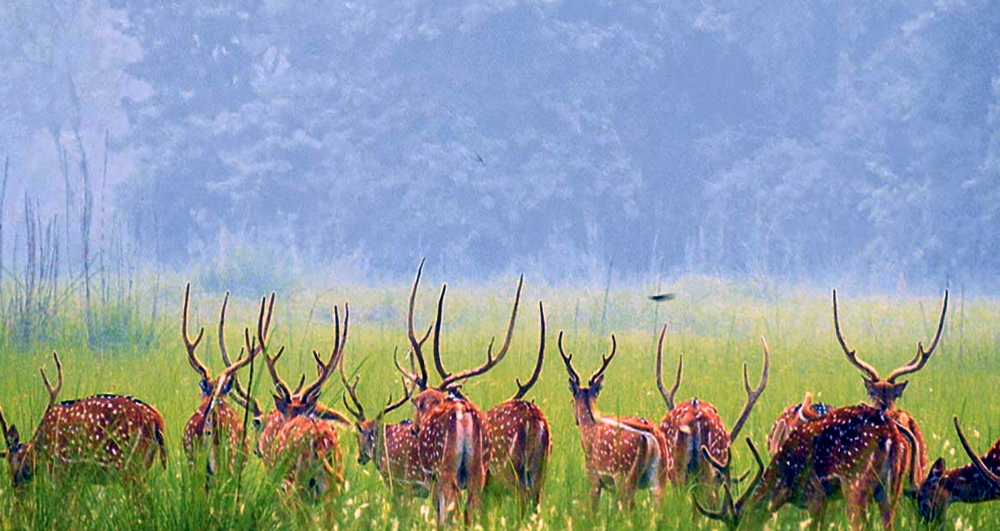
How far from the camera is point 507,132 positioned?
27.4 meters

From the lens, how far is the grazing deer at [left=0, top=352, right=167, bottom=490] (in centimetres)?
361

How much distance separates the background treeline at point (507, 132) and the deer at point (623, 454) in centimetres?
2001

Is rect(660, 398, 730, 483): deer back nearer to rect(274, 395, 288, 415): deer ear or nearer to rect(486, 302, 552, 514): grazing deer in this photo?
rect(486, 302, 552, 514): grazing deer

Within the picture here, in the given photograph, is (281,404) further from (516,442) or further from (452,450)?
(516,442)

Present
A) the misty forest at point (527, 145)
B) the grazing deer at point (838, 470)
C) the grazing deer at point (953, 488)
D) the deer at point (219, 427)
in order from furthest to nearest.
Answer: the misty forest at point (527, 145) → the grazing deer at point (953, 488) → the grazing deer at point (838, 470) → the deer at point (219, 427)

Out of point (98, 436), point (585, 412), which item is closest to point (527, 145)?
point (585, 412)

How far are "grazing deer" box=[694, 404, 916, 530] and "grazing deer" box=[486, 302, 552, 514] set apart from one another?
0.69 metres

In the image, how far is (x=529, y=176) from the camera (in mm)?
26438

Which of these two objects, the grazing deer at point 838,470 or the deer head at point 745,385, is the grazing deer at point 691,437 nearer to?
the deer head at point 745,385

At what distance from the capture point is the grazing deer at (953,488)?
11.3 feet

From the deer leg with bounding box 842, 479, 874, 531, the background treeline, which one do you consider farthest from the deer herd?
the background treeline

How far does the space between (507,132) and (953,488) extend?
24.2 metres

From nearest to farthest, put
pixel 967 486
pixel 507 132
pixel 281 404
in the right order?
pixel 967 486
pixel 281 404
pixel 507 132

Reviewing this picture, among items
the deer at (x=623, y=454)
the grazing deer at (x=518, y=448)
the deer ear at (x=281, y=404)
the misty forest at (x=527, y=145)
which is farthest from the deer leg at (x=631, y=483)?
the misty forest at (x=527, y=145)
